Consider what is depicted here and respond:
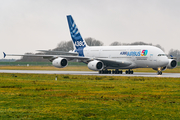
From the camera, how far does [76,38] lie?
54.8 meters

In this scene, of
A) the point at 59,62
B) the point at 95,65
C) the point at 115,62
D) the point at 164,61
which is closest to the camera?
the point at 164,61

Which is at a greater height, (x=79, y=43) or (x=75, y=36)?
(x=75, y=36)

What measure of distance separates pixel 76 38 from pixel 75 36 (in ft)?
1.57

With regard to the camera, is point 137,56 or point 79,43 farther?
point 79,43

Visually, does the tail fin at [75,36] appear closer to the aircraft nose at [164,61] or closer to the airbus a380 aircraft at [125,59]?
the airbus a380 aircraft at [125,59]

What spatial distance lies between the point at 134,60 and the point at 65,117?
34.5 metres

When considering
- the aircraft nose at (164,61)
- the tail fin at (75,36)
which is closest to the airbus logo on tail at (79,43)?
the tail fin at (75,36)

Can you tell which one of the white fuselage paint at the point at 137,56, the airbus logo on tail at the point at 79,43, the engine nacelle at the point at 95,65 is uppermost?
the airbus logo on tail at the point at 79,43

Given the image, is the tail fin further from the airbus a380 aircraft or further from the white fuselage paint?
the white fuselage paint

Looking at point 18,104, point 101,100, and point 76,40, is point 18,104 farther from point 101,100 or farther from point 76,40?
point 76,40

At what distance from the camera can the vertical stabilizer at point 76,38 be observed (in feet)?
178

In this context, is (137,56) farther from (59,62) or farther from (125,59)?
(59,62)

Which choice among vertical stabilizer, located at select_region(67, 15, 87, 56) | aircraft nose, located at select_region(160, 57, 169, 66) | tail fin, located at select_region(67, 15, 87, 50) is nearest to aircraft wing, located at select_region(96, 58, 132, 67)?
aircraft nose, located at select_region(160, 57, 169, 66)

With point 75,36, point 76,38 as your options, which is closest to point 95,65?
point 76,38
